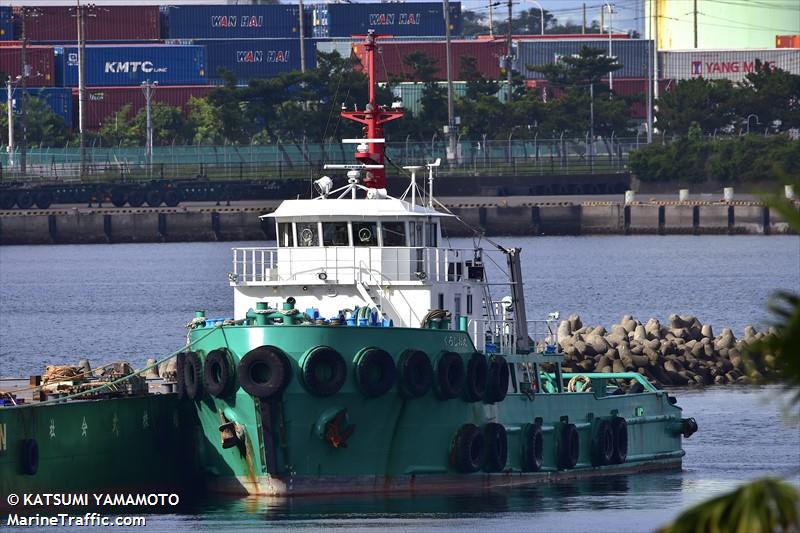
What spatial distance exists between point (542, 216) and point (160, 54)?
56120mm

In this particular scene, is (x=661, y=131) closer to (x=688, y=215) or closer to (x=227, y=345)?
(x=688, y=215)

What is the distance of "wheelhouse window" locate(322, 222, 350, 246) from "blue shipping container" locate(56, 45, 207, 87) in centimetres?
13404

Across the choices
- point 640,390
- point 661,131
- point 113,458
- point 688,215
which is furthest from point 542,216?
point 113,458

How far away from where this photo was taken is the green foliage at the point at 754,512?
348 inches

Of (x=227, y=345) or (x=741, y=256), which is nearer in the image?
(x=227, y=345)

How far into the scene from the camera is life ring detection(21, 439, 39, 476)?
79.8 ft

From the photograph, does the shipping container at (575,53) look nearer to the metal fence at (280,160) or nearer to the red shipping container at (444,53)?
Result: the red shipping container at (444,53)

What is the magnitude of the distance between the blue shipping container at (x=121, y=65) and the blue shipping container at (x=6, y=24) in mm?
9596

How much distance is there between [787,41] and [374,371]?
16216cm

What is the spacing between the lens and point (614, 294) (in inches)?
3132

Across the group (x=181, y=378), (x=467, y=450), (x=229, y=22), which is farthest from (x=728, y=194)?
(x=181, y=378)

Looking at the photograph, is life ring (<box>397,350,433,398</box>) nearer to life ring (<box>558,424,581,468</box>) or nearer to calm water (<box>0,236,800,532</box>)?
calm water (<box>0,236,800,532</box>)

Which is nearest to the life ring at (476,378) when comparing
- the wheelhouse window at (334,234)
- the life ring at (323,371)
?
the life ring at (323,371)

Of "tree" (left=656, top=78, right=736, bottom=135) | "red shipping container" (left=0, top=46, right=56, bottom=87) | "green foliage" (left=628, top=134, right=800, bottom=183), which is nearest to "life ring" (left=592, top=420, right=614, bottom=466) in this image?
"green foliage" (left=628, top=134, right=800, bottom=183)
